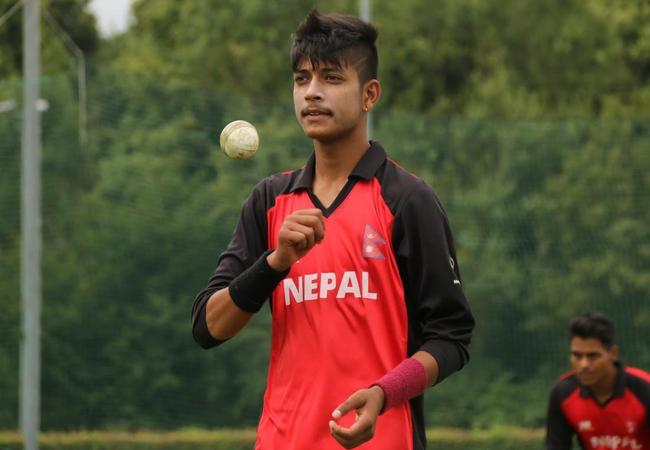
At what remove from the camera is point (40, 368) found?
13180 millimetres

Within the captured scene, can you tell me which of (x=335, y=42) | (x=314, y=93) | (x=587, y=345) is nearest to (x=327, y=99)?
(x=314, y=93)

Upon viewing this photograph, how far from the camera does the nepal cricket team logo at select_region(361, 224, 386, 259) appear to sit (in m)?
3.54

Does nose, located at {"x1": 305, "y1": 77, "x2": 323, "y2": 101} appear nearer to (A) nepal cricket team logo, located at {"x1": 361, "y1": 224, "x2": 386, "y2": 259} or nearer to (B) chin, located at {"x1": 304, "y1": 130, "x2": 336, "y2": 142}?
(B) chin, located at {"x1": 304, "y1": 130, "x2": 336, "y2": 142}

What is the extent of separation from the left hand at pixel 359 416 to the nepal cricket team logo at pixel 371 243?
0.39 meters

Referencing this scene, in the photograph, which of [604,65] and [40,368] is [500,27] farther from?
[40,368]

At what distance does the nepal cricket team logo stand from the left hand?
0.39 meters

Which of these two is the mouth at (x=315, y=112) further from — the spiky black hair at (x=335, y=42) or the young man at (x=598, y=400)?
the young man at (x=598, y=400)

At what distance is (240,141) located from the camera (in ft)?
12.4

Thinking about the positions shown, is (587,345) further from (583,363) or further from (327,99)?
(327,99)

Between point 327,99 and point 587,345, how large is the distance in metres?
4.70

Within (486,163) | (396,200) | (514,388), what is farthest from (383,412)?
(486,163)

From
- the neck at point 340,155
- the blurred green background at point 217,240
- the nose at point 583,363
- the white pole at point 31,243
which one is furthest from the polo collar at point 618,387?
the blurred green background at point 217,240

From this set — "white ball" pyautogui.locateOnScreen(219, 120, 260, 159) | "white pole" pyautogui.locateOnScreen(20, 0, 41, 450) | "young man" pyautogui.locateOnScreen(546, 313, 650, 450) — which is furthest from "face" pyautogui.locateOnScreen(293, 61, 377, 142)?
"white pole" pyautogui.locateOnScreen(20, 0, 41, 450)

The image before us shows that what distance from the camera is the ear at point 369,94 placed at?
3707 millimetres
